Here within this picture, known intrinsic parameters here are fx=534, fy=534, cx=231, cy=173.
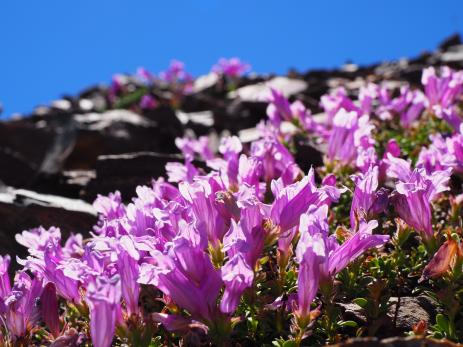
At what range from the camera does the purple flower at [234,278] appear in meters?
2.94

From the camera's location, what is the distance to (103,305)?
282cm

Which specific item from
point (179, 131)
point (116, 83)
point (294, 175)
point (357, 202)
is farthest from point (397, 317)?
point (116, 83)

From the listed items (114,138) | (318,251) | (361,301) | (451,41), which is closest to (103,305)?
(318,251)

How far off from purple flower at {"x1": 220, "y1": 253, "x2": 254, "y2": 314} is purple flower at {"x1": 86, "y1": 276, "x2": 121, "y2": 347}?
0.59 m

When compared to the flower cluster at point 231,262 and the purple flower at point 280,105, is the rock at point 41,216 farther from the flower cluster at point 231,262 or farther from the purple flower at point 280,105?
the purple flower at point 280,105

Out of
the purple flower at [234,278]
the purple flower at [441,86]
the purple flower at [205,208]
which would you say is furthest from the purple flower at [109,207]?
the purple flower at [441,86]

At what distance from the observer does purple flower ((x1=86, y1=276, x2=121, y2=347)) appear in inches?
109

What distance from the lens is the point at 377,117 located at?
773 centimetres

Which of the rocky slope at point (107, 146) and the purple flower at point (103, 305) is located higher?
the rocky slope at point (107, 146)

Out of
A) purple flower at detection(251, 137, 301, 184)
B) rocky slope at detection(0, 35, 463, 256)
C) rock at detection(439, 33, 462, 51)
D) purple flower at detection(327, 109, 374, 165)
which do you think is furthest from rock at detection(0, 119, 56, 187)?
rock at detection(439, 33, 462, 51)

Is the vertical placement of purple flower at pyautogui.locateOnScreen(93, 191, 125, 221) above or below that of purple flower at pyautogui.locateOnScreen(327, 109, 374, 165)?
below

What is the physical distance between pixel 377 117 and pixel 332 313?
15.8ft

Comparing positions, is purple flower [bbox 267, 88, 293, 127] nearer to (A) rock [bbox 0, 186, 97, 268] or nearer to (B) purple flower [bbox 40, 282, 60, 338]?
(A) rock [bbox 0, 186, 97, 268]

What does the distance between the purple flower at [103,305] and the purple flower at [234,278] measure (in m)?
0.59
